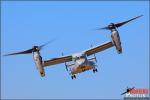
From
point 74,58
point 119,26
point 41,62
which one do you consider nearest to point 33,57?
point 41,62

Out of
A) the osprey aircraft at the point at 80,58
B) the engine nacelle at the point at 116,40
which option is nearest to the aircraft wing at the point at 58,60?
the osprey aircraft at the point at 80,58

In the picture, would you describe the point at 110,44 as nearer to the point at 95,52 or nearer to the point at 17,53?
the point at 95,52

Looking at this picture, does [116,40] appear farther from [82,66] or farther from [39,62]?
[39,62]

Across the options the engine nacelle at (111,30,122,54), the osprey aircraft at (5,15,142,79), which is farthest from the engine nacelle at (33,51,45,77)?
the engine nacelle at (111,30,122,54)

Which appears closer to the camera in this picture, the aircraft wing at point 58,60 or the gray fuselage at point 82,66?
the gray fuselage at point 82,66

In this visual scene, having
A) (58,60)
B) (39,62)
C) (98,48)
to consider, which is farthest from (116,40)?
(58,60)

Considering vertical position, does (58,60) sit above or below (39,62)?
above

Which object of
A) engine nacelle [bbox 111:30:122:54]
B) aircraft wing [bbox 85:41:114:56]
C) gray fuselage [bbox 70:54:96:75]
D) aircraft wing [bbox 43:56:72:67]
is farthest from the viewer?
aircraft wing [bbox 43:56:72:67]

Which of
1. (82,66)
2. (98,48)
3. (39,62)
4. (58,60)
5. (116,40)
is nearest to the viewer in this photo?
(116,40)

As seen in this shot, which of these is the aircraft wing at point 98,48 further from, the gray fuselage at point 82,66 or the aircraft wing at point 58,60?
the gray fuselage at point 82,66

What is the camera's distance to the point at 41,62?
89438 millimetres

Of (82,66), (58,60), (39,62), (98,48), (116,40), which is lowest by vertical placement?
(82,66)

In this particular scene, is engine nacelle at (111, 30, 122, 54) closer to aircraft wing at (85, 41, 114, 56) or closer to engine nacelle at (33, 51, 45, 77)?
aircraft wing at (85, 41, 114, 56)

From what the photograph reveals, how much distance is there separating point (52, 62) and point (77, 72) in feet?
30.5
